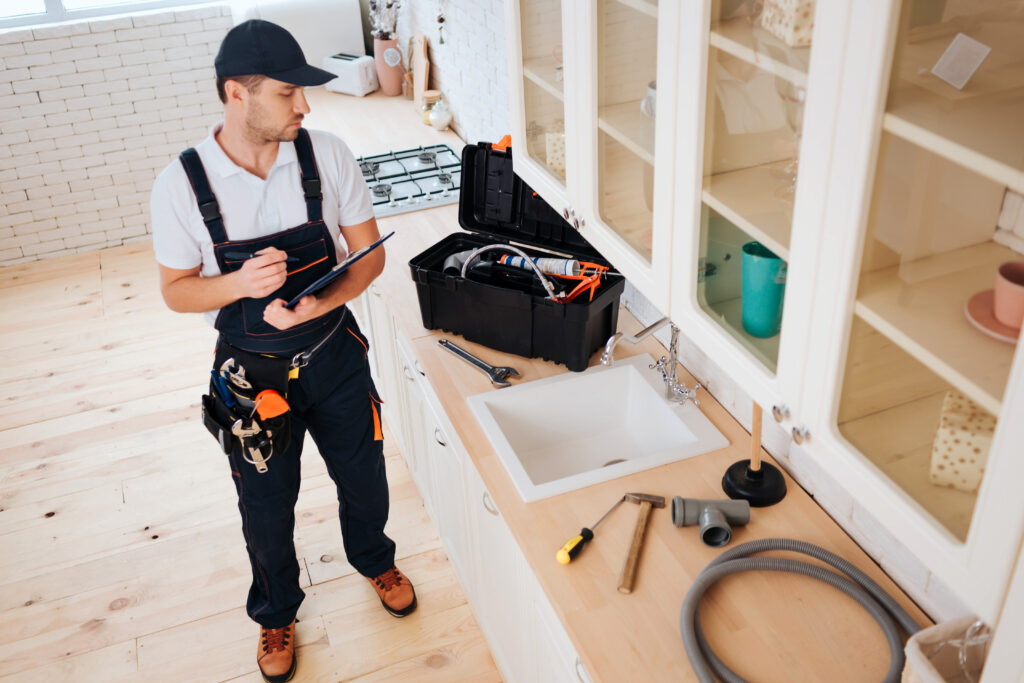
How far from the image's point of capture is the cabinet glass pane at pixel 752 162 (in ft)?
4.04

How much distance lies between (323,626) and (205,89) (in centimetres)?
367

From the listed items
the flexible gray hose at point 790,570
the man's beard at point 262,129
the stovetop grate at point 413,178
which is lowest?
the flexible gray hose at point 790,570

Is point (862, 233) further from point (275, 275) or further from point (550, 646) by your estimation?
point (275, 275)

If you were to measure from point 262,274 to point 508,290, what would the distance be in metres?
0.64

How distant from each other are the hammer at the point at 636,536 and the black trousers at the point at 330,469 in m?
0.95

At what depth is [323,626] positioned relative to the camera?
9.27 feet

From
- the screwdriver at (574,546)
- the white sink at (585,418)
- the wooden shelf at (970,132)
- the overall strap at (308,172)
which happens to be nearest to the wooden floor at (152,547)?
the white sink at (585,418)

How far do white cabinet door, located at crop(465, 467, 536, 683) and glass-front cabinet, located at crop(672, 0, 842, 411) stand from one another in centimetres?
73

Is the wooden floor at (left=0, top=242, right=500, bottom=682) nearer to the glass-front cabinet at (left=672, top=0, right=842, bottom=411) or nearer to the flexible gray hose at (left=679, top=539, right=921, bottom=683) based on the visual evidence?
the flexible gray hose at (left=679, top=539, right=921, bottom=683)

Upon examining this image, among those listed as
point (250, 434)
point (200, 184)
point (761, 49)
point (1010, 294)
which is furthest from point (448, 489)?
point (1010, 294)

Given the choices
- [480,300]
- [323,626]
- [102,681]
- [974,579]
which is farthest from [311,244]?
[974,579]

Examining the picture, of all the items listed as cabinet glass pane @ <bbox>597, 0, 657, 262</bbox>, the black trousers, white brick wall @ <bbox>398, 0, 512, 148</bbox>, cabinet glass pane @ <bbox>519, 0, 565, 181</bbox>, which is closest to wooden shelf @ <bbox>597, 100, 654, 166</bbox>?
cabinet glass pane @ <bbox>597, 0, 657, 262</bbox>

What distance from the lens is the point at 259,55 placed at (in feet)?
6.60

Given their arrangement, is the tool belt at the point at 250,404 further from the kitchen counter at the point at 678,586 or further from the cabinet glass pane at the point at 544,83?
the cabinet glass pane at the point at 544,83
